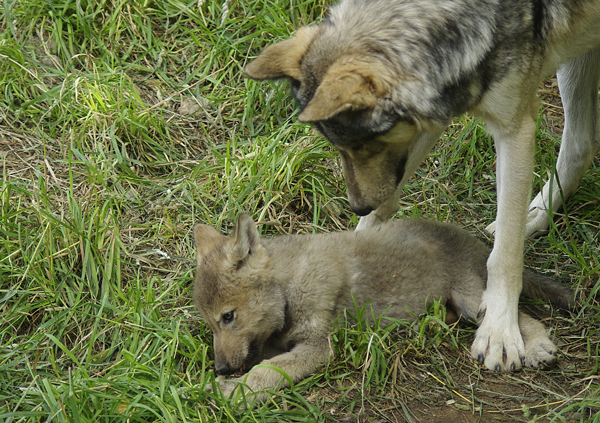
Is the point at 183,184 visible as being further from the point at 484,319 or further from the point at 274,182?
the point at 484,319

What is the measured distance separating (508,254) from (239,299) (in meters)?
1.53

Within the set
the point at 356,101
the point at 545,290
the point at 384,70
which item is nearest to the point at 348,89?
the point at 356,101

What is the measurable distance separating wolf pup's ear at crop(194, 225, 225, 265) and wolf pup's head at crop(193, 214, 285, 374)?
7cm

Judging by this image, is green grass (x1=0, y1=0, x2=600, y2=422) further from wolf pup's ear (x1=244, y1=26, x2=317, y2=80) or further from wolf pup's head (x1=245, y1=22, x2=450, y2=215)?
wolf pup's ear (x1=244, y1=26, x2=317, y2=80)

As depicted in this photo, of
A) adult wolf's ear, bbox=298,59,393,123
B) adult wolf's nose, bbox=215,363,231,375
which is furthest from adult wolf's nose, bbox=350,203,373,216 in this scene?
adult wolf's nose, bbox=215,363,231,375

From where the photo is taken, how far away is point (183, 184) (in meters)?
5.12

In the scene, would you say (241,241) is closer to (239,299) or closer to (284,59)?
(239,299)

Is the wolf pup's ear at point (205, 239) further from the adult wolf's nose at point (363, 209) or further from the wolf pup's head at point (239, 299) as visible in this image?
the adult wolf's nose at point (363, 209)

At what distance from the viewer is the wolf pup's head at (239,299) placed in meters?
3.81

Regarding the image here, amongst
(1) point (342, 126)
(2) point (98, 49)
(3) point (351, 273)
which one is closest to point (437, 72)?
(1) point (342, 126)

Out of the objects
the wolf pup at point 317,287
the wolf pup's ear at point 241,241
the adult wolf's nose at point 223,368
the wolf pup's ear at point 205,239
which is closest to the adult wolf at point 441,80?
the wolf pup at point 317,287

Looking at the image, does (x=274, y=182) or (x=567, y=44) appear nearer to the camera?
(x=567, y=44)

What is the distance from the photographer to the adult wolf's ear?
11.0 feet

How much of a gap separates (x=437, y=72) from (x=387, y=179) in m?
0.71
